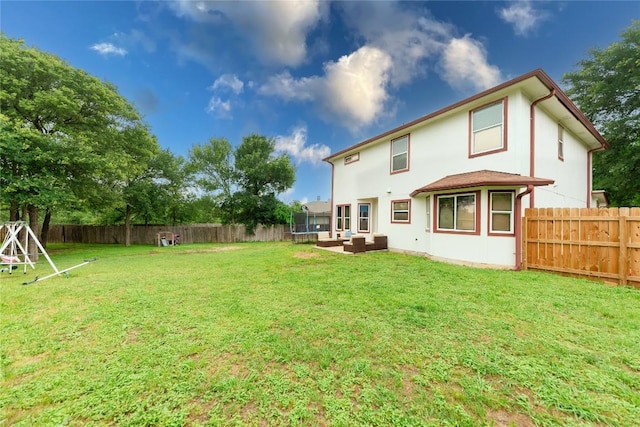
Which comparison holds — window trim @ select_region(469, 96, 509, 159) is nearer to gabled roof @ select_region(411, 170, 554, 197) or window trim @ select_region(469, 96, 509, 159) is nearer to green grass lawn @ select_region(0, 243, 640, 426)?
gabled roof @ select_region(411, 170, 554, 197)

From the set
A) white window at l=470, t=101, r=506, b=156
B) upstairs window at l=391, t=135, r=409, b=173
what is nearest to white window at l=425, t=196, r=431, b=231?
upstairs window at l=391, t=135, r=409, b=173

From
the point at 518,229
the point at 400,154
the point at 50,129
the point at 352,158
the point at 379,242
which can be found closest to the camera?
the point at 518,229

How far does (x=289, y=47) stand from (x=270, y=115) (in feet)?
26.3

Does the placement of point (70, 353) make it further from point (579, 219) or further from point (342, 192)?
point (342, 192)

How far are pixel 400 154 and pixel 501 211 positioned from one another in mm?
→ 4973

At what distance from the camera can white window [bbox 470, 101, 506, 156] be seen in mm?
7695

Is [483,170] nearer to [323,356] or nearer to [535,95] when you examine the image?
[535,95]

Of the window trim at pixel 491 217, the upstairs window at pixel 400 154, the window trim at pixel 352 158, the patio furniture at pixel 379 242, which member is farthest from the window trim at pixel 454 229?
the window trim at pixel 352 158

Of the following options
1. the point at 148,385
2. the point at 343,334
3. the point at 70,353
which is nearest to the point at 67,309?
the point at 70,353

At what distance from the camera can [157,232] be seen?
19.1 m

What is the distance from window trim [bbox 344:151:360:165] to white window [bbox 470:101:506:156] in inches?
248

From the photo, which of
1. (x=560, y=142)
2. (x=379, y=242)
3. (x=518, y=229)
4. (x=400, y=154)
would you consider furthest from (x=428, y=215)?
(x=560, y=142)

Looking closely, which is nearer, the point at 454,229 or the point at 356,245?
the point at 454,229

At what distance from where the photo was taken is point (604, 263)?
577 centimetres
